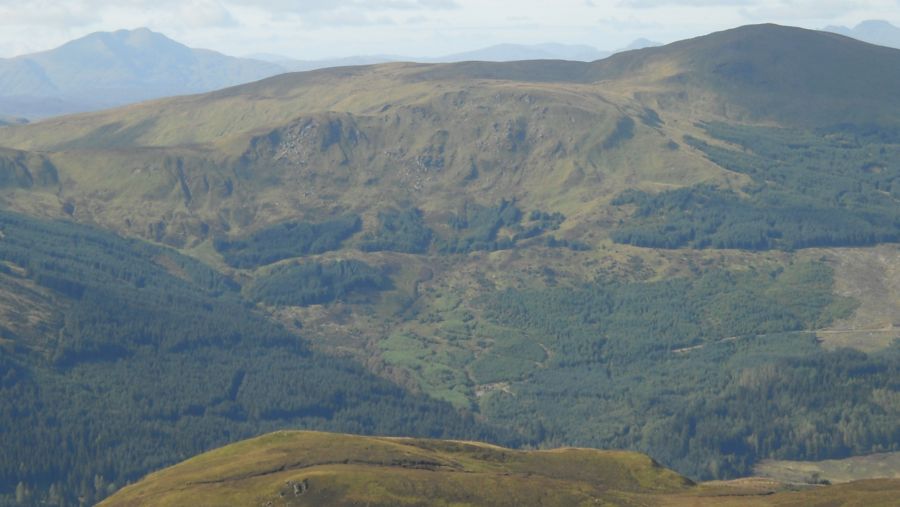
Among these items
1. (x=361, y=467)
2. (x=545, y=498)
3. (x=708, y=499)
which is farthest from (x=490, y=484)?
(x=708, y=499)

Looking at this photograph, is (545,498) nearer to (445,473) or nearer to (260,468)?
(445,473)

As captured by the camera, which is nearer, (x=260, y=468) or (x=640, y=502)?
(x=640, y=502)

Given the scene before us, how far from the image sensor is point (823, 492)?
182 m

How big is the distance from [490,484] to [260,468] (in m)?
41.9

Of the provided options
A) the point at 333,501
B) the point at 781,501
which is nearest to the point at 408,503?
the point at 333,501

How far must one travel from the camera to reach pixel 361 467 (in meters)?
196

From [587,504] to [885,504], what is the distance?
44843 millimetres

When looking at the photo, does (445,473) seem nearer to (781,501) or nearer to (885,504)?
(781,501)

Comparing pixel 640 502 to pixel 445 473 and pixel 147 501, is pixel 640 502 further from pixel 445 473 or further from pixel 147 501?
pixel 147 501

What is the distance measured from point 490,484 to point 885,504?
200 ft

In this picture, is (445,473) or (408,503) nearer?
(408,503)

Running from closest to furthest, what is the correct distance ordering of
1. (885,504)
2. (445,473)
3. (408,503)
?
(885,504) → (408,503) → (445,473)

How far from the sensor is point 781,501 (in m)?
182

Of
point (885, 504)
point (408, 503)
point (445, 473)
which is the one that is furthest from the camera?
point (445, 473)
